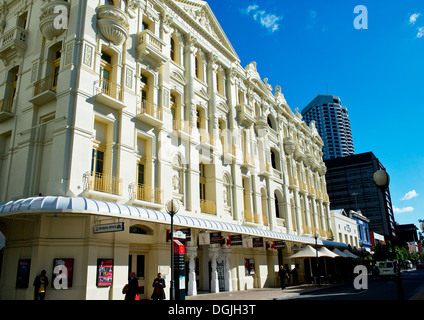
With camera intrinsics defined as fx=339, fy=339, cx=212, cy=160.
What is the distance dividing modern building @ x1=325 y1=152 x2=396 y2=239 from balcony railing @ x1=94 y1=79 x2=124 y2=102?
11286 centimetres

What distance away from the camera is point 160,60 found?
1953 cm

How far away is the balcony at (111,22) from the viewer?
54.6 ft

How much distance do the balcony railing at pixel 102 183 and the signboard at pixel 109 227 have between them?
1765 millimetres

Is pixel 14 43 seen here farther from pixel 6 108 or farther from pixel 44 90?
pixel 44 90

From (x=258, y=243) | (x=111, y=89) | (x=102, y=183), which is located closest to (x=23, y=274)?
(x=102, y=183)

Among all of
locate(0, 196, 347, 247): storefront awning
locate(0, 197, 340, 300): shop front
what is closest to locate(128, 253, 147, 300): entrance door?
locate(0, 197, 340, 300): shop front

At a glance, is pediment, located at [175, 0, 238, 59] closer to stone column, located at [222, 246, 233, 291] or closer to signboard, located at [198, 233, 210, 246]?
signboard, located at [198, 233, 210, 246]

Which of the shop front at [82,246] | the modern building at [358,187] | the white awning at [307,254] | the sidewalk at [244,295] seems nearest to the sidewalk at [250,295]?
the sidewalk at [244,295]

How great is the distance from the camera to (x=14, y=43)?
59.4 feet

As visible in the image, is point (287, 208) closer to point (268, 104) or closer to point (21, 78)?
point (268, 104)

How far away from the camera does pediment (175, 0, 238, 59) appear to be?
24.4 meters

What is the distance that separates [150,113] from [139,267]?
8.01 meters

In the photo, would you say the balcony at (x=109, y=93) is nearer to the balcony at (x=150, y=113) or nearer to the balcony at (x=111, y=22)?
the balcony at (x=150, y=113)

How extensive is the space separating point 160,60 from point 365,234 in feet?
206
